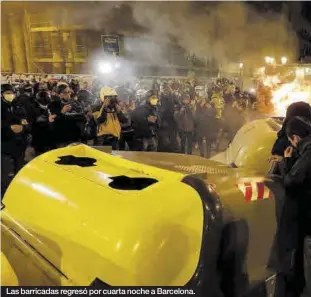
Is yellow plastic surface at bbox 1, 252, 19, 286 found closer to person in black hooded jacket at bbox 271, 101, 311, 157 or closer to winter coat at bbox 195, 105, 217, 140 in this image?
person in black hooded jacket at bbox 271, 101, 311, 157

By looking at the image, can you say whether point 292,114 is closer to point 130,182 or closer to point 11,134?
point 130,182

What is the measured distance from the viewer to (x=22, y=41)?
9.98 metres

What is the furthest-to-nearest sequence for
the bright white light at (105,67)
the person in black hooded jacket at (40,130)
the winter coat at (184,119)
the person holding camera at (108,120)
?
the bright white light at (105,67) < the winter coat at (184,119) < the person holding camera at (108,120) < the person in black hooded jacket at (40,130)

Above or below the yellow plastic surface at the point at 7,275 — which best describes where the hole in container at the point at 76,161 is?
above

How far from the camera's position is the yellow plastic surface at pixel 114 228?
1.50m

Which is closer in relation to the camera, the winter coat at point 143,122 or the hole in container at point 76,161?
the hole in container at point 76,161

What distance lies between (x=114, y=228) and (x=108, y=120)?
398cm

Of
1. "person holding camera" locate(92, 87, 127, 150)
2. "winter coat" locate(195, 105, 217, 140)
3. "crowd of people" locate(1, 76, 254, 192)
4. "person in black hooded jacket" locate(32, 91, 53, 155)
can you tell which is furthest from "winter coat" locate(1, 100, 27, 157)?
"winter coat" locate(195, 105, 217, 140)

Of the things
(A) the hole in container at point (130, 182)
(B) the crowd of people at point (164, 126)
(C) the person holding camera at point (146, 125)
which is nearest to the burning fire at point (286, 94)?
(B) the crowd of people at point (164, 126)

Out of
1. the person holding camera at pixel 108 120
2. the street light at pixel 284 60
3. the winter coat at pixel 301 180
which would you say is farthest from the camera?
the street light at pixel 284 60

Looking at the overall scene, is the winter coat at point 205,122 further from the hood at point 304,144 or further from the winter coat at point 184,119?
the hood at point 304,144
